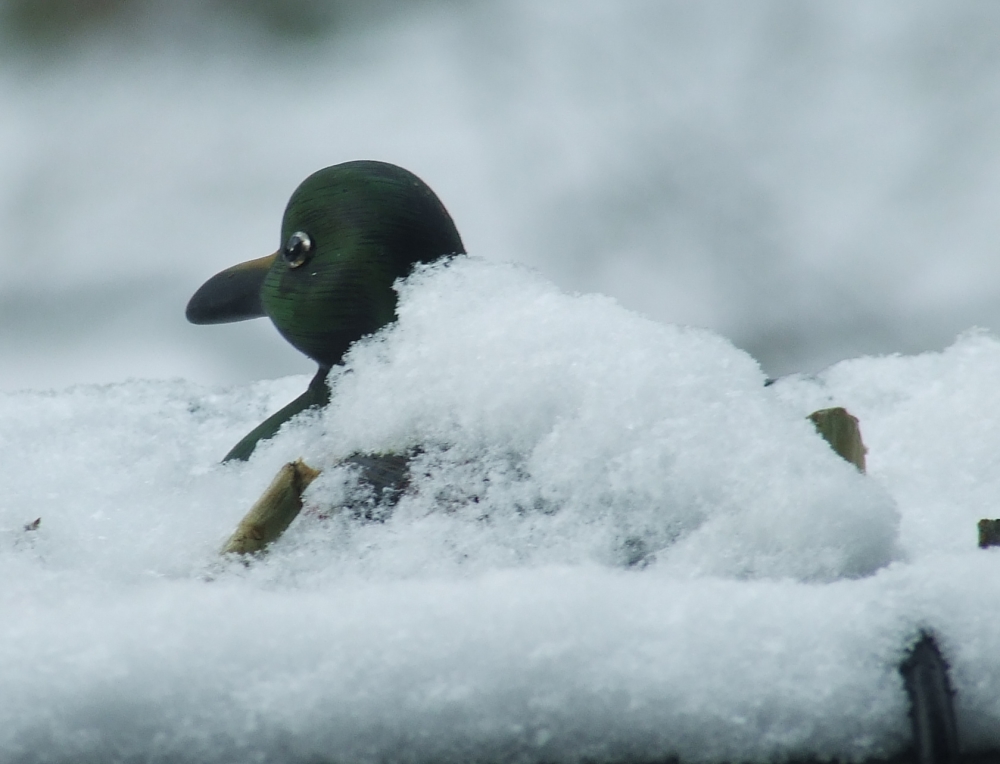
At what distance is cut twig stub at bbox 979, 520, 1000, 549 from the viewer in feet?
1.58

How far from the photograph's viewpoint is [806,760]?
33 cm

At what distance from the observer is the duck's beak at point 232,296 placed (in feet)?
2.63

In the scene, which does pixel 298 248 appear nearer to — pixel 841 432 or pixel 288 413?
pixel 288 413

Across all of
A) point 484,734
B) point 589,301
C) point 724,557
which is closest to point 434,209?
point 589,301

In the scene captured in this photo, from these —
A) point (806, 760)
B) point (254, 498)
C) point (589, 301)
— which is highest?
point (589, 301)

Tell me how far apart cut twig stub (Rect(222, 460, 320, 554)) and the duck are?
20cm

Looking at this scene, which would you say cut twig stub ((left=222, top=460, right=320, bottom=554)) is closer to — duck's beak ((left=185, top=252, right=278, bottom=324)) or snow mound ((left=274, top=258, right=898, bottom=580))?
snow mound ((left=274, top=258, right=898, bottom=580))

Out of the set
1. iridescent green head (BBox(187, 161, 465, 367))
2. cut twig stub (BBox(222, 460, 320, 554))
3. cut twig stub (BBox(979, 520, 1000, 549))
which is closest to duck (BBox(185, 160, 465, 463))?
iridescent green head (BBox(187, 161, 465, 367))

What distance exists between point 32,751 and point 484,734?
0.14m

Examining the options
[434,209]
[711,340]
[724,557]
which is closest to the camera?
[724,557]

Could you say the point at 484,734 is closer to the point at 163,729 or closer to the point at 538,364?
the point at 163,729

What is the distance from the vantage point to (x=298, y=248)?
0.74 m

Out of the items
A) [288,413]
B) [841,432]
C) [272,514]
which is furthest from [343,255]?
[841,432]

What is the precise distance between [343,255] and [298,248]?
5 centimetres
